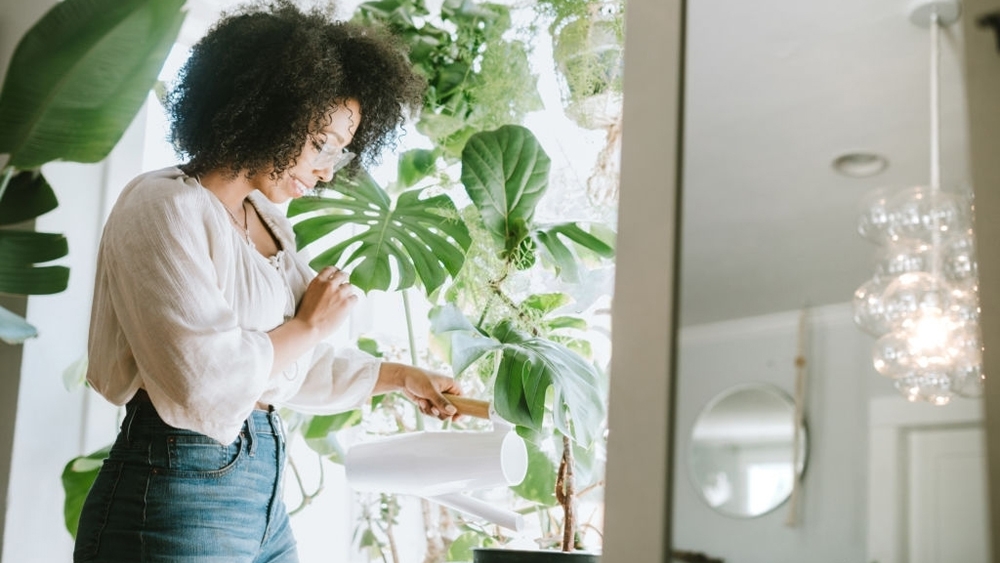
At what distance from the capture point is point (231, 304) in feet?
3.80

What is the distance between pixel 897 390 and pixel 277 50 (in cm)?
89

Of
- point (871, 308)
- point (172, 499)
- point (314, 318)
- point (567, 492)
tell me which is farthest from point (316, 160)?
point (871, 308)

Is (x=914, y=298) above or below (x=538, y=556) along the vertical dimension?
above

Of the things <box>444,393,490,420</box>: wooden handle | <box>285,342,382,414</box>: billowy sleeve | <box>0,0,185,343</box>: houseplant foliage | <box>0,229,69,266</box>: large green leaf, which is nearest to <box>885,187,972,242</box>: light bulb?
<box>444,393,490,420</box>: wooden handle

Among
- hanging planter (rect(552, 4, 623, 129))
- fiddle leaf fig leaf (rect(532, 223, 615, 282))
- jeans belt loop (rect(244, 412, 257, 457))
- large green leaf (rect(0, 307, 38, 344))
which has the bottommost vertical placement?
jeans belt loop (rect(244, 412, 257, 457))

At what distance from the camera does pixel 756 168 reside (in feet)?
2.47

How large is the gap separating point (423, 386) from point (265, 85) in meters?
0.45

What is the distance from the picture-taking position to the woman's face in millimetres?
1272

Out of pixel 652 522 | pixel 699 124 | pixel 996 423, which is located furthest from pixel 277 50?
pixel 996 423

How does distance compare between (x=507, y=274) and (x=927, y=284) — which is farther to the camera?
(x=507, y=274)

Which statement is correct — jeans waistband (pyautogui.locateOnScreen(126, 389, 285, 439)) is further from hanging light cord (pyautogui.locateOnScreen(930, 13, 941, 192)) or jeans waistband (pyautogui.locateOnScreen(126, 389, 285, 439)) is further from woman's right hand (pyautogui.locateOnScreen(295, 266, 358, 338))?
hanging light cord (pyautogui.locateOnScreen(930, 13, 941, 192))

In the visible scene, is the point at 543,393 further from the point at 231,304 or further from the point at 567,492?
the point at 231,304

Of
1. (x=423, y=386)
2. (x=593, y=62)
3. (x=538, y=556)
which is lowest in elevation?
(x=538, y=556)

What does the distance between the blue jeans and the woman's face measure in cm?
31
